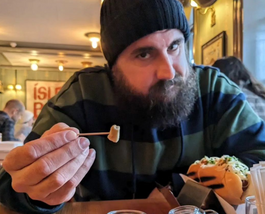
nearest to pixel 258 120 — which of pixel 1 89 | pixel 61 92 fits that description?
pixel 61 92

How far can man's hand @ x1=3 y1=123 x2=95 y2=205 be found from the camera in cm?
48

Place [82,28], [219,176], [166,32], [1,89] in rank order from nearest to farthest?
1. [219,176]
2. [166,32]
3. [82,28]
4. [1,89]

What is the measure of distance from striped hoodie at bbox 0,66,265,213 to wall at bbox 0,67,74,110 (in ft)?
20.9

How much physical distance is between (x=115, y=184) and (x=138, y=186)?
0.06 metres

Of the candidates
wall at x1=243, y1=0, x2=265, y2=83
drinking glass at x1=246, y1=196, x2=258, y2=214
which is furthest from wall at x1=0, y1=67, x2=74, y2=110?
drinking glass at x1=246, y1=196, x2=258, y2=214

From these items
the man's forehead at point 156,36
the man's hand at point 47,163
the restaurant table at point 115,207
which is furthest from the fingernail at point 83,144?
the man's forehead at point 156,36

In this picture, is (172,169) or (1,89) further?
(1,89)

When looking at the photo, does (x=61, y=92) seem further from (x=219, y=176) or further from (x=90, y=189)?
(x=219, y=176)

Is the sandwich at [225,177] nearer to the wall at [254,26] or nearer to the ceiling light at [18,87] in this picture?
the wall at [254,26]

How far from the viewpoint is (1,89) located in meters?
6.55

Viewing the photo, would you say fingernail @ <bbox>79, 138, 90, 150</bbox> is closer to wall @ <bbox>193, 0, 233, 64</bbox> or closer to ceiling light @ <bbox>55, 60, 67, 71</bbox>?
wall @ <bbox>193, 0, 233, 64</bbox>

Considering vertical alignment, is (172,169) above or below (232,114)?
below

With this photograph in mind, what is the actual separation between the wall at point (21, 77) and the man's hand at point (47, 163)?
6.75m

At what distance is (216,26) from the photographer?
2.49 m
